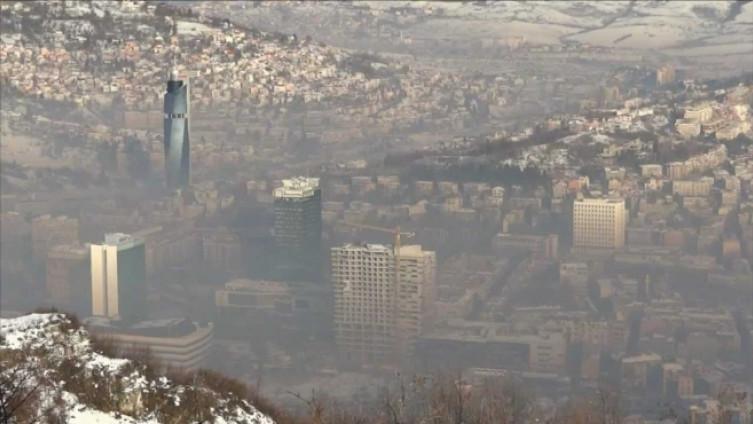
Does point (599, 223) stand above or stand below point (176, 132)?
below

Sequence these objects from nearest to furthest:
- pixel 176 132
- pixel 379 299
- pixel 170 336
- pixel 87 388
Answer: pixel 87 388 → pixel 170 336 → pixel 379 299 → pixel 176 132

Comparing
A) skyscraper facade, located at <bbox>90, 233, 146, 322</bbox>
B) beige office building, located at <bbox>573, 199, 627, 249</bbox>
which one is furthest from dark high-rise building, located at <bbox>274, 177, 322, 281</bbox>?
beige office building, located at <bbox>573, 199, 627, 249</bbox>

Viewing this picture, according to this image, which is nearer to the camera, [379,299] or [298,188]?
[379,299]

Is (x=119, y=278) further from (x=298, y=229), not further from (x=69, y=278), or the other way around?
(x=298, y=229)

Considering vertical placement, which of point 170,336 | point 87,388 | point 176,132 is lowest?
point 170,336

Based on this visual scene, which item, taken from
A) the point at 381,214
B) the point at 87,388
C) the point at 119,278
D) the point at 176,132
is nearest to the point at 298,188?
the point at 381,214

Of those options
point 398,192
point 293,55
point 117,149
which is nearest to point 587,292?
point 398,192

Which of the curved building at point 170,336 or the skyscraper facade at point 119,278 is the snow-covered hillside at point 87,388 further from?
the skyscraper facade at point 119,278
